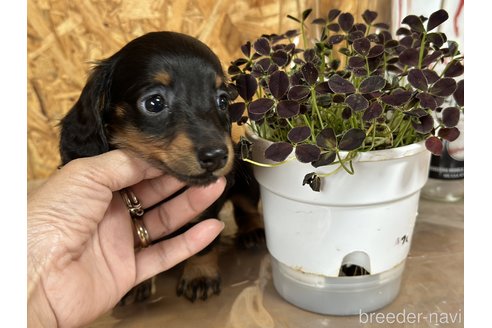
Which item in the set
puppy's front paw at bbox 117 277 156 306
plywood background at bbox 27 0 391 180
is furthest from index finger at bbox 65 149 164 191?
plywood background at bbox 27 0 391 180

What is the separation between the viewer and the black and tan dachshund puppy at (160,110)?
1.20 meters

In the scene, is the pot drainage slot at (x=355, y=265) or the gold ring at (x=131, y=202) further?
the gold ring at (x=131, y=202)

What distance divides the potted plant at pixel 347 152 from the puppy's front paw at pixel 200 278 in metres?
0.21

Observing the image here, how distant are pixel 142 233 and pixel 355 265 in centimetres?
60

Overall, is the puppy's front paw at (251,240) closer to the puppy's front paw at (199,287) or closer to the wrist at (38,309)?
the puppy's front paw at (199,287)

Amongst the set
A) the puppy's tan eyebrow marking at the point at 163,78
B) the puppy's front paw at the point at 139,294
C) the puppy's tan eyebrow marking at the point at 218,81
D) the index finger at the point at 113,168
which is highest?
the puppy's tan eyebrow marking at the point at 163,78

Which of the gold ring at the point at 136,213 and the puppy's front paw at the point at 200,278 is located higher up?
the gold ring at the point at 136,213

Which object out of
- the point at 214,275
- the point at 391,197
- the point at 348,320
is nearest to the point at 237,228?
the point at 214,275

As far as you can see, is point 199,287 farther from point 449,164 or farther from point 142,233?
point 449,164

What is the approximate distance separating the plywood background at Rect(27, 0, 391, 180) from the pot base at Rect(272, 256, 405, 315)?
113 cm

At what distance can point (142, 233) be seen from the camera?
4.82ft

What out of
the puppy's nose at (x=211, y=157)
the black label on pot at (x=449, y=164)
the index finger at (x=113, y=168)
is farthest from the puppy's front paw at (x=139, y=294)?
the black label on pot at (x=449, y=164)

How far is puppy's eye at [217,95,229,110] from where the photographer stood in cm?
137

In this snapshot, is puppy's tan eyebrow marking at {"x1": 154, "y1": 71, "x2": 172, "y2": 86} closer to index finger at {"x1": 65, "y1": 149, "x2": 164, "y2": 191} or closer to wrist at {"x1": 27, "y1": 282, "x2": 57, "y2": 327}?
index finger at {"x1": 65, "y1": 149, "x2": 164, "y2": 191}
